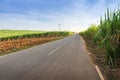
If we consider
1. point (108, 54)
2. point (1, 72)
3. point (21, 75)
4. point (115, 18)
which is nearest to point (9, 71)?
point (1, 72)

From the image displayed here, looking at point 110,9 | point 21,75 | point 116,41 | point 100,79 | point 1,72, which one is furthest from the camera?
point 110,9

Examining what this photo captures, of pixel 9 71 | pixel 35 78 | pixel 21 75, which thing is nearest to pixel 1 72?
pixel 9 71

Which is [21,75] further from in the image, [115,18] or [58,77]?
[115,18]

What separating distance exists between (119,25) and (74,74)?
4.20 metres

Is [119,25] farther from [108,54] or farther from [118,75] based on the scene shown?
[118,75]

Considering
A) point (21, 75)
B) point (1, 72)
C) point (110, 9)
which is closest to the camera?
point (21, 75)

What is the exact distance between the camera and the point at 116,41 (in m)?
12.7

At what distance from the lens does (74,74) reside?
1032cm

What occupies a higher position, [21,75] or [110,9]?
[110,9]

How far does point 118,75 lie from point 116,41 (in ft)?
9.03

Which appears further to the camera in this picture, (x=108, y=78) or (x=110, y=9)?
(x=110, y=9)

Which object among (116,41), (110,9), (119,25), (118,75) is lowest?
(118,75)

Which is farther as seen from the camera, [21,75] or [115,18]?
[115,18]

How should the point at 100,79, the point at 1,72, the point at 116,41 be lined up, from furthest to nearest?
the point at 116,41, the point at 1,72, the point at 100,79
